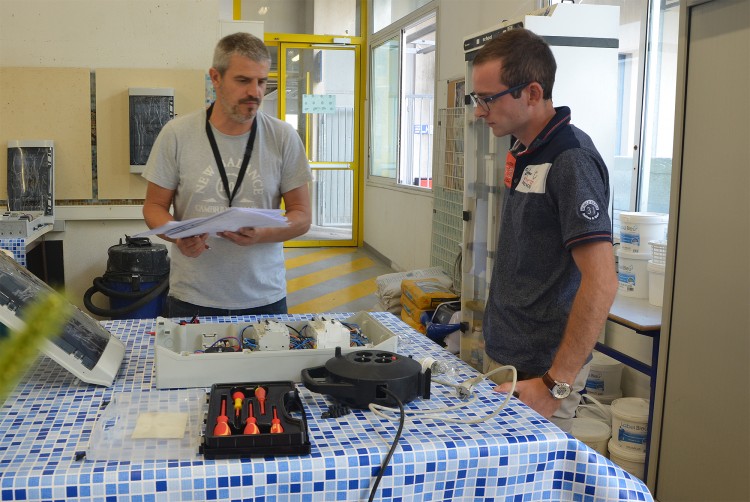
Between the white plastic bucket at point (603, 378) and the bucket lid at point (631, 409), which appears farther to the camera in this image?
the white plastic bucket at point (603, 378)

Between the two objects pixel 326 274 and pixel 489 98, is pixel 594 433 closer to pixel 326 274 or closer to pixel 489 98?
pixel 489 98

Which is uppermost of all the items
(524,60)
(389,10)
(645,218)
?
(389,10)

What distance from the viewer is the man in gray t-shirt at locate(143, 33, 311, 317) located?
2188 mm

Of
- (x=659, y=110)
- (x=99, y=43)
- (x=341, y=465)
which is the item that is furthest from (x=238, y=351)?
(x=99, y=43)

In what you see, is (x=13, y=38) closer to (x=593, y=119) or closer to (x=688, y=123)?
(x=593, y=119)

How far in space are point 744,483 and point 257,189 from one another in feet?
6.07

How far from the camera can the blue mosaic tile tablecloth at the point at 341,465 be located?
103 centimetres

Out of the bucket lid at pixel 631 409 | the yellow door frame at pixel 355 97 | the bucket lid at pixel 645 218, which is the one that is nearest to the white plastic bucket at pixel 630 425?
the bucket lid at pixel 631 409

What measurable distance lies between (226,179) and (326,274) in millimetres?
5189

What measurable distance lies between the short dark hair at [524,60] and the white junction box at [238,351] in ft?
2.22

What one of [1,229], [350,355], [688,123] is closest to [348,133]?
[1,229]

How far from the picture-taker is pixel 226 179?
2.21 m

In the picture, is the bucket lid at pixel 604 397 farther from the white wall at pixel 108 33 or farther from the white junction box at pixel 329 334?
the white wall at pixel 108 33

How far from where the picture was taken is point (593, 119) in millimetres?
3244
